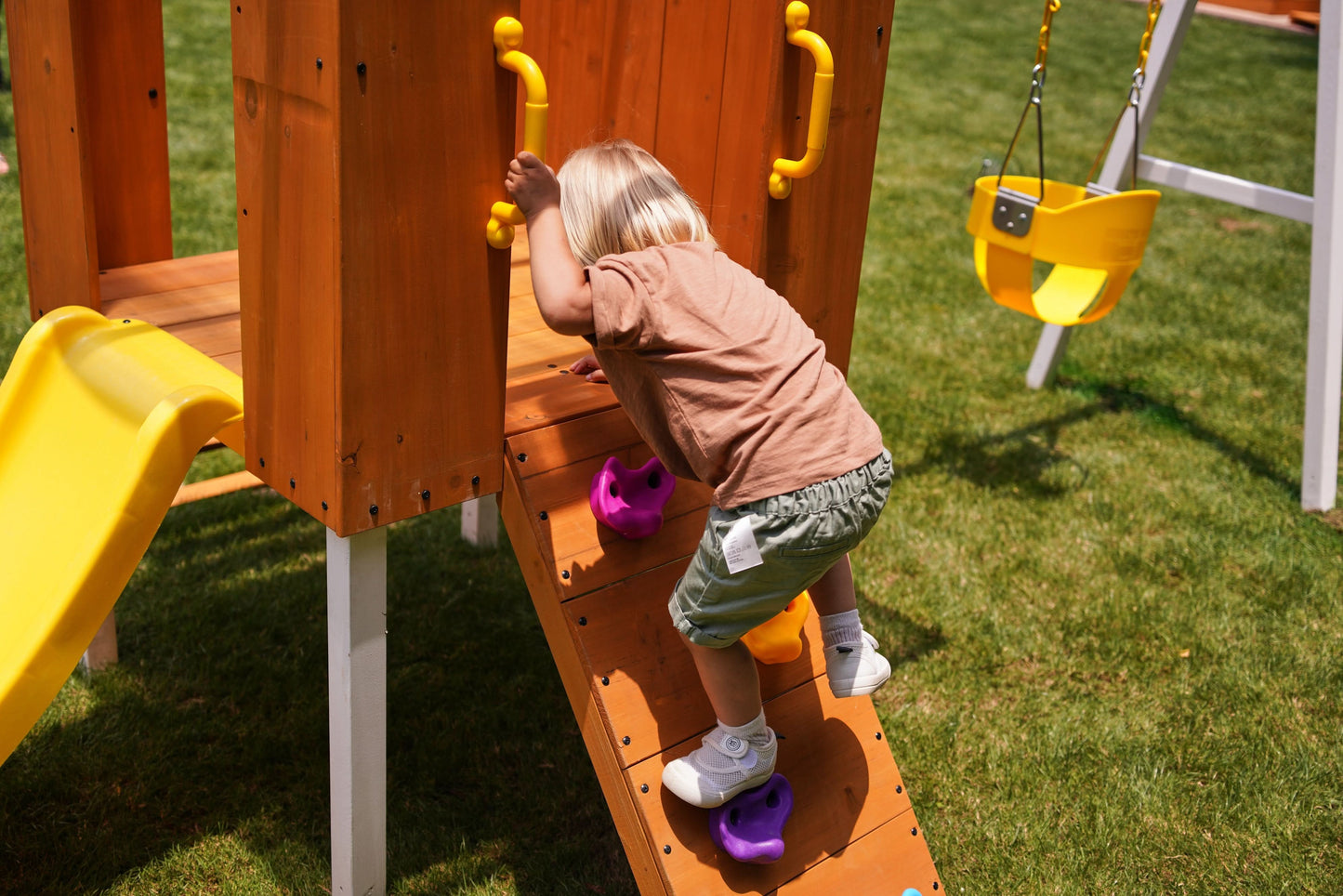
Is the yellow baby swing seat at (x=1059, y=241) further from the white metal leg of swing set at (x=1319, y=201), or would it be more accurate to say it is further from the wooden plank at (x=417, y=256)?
the wooden plank at (x=417, y=256)

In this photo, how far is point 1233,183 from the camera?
493cm

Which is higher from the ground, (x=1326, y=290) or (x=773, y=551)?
(x=773, y=551)

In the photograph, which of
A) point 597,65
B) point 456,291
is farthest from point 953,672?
point 456,291

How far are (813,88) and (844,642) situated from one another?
117 centimetres

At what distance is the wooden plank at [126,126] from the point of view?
9.73 ft

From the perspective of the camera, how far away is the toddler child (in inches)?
85.7

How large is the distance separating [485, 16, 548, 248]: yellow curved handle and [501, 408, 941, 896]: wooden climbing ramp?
57cm

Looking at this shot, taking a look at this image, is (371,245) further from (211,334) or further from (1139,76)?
(1139,76)

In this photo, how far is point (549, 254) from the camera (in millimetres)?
2168

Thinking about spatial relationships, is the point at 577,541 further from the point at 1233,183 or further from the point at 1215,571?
the point at 1233,183

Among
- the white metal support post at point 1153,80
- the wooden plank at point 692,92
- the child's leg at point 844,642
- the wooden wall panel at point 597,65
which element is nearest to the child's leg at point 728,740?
the child's leg at point 844,642

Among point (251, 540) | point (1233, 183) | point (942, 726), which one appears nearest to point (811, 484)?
point (942, 726)

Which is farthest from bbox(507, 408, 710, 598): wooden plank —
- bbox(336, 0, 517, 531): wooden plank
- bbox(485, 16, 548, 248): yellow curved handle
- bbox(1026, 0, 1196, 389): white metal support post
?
bbox(1026, 0, 1196, 389): white metal support post

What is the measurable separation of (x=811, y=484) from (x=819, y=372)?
0.76 ft
